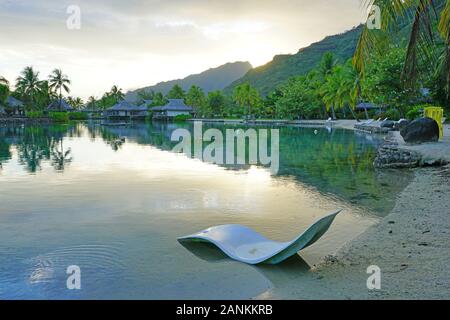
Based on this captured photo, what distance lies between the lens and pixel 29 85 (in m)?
73.2

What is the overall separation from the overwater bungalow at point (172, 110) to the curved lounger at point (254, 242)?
7982 centimetres

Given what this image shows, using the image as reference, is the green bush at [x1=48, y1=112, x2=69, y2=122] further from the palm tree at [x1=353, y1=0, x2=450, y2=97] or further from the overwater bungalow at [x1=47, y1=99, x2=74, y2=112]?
the palm tree at [x1=353, y1=0, x2=450, y2=97]

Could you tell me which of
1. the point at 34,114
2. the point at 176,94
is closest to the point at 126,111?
the point at 176,94

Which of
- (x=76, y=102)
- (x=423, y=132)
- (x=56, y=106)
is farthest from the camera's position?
(x=76, y=102)

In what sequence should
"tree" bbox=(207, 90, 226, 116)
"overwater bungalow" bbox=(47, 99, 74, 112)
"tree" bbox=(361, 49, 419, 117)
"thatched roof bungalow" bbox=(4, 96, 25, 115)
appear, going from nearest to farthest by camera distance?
"tree" bbox=(361, 49, 419, 117) < "thatched roof bungalow" bbox=(4, 96, 25, 115) < "overwater bungalow" bbox=(47, 99, 74, 112) < "tree" bbox=(207, 90, 226, 116)

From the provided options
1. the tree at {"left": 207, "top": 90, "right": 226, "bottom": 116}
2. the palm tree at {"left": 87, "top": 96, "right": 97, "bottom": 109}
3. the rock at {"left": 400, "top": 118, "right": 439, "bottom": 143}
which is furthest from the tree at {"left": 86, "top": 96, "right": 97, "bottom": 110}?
the rock at {"left": 400, "top": 118, "right": 439, "bottom": 143}

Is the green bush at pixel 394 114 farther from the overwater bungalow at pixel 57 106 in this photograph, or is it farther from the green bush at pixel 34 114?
the overwater bungalow at pixel 57 106

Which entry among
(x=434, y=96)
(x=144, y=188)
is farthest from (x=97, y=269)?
(x=434, y=96)

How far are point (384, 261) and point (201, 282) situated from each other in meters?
2.41

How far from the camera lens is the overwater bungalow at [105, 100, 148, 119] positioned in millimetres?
88688

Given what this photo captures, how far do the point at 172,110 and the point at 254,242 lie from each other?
3249 inches

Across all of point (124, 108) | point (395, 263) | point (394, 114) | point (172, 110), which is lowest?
point (395, 263)

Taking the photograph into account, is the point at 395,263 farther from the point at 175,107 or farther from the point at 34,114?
the point at 175,107

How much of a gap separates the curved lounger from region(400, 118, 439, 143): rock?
14.5m
